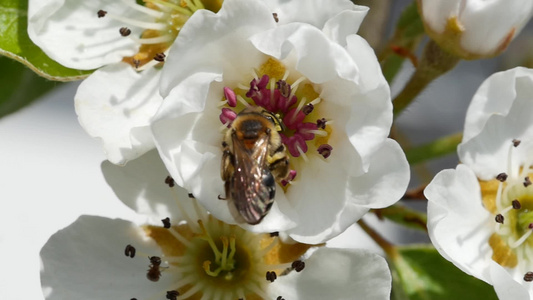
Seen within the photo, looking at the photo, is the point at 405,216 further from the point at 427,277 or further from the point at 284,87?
the point at 284,87

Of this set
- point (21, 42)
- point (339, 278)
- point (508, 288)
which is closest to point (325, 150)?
point (339, 278)

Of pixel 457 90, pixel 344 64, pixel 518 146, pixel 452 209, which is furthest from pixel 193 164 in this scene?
pixel 457 90

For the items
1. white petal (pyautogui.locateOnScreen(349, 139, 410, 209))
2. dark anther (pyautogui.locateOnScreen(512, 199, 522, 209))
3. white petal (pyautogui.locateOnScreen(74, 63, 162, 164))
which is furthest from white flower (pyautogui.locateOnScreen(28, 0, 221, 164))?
dark anther (pyautogui.locateOnScreen(512, 199, 522, 209))

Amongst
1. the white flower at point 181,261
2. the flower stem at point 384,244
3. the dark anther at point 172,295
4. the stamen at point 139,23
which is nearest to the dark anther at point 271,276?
the white flower at point 181,261

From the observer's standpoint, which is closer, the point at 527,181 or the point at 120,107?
the point at 120,107

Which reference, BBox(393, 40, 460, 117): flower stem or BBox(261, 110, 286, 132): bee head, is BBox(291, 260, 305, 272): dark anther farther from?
BBox(393, 40, 460, 117): flower stem

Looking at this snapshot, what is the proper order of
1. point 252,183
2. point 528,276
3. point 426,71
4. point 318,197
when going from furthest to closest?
point 426,71, point 528,276, point 318,197, point 252,183

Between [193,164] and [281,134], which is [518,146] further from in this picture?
[193,164]
